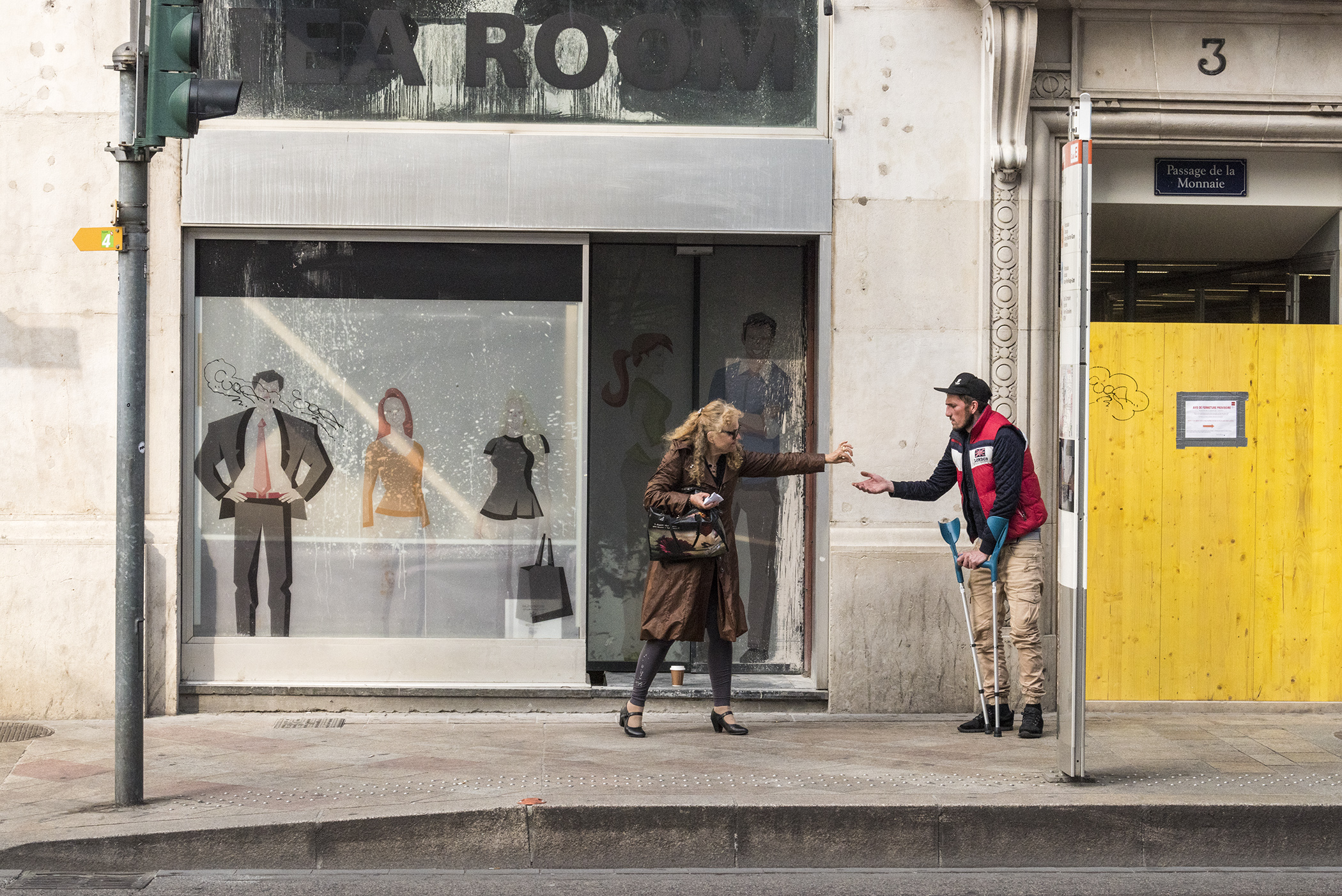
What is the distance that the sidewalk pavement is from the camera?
5.74 meters

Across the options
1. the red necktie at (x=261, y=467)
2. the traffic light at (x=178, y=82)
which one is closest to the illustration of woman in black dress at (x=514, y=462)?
the red necktie at (x=261, y=467)

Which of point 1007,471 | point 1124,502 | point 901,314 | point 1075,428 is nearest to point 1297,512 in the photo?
point 1124,502

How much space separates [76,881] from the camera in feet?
17.8

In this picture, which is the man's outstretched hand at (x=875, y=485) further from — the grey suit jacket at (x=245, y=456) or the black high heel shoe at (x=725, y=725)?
the grey suit jacket at (x=245, y=456)

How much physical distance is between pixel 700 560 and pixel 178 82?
3462mm

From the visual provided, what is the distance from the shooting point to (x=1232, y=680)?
28.1 feet

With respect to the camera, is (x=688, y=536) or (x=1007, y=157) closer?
(x=688, y=536)

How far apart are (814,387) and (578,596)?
6.53 ft

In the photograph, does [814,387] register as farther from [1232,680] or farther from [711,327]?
[1232,680]

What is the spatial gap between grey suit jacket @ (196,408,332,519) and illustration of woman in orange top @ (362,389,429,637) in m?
0.31

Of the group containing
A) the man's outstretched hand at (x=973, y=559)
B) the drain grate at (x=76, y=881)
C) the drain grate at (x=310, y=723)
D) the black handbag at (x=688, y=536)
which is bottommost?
the drain grate at (x=76, y=881)

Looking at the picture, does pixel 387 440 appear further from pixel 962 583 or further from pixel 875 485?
pixel 962 583

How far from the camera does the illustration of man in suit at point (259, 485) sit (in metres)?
8.52

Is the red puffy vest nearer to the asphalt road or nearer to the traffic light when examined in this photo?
the asphalt road
